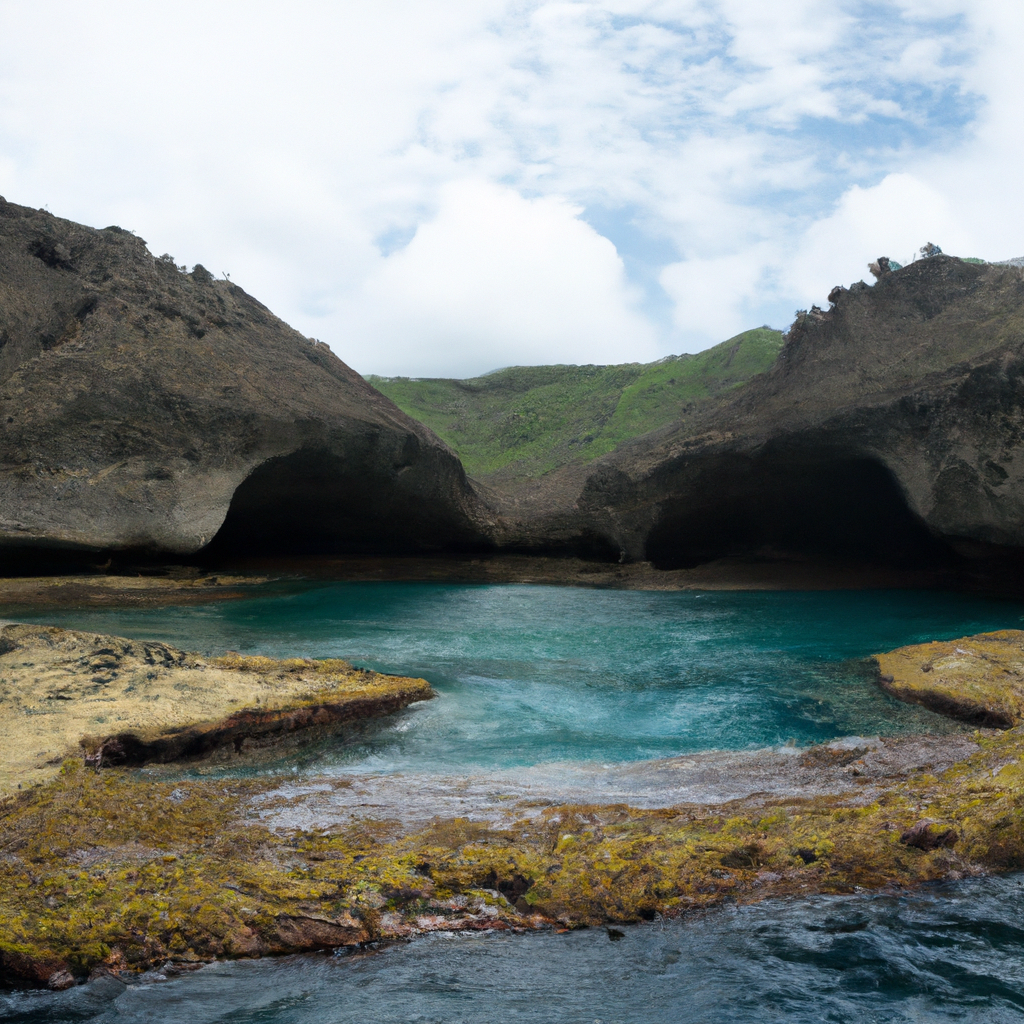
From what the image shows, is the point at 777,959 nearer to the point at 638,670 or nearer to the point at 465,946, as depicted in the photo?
the point at 465,946

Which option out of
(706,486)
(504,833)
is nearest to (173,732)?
(504,833)

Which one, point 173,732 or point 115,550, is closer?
point 173,732

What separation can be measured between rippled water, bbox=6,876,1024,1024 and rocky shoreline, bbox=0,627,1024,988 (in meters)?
0.14

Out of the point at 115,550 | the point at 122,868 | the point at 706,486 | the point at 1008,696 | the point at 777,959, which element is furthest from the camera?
the point at 706,486

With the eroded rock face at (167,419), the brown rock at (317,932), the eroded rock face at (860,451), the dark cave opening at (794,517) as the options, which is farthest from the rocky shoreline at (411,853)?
the dark cave opening at (794,517)

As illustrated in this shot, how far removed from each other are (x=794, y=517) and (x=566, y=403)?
2802 cm

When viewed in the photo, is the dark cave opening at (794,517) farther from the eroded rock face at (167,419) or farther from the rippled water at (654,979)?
the rippled water at (654,979)

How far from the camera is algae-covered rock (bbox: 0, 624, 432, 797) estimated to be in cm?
514

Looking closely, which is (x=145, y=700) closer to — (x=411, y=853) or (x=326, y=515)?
(x=411, y=853)

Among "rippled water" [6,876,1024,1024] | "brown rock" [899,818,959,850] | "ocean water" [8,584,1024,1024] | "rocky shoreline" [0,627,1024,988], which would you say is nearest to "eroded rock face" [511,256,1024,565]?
"ocean water" [8,584,1024,1024]

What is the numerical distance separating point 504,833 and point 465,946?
937mm

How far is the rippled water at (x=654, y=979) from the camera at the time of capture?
268cm

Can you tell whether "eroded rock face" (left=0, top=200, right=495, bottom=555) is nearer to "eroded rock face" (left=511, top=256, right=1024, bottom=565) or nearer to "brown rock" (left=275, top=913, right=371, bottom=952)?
"eroded rock face" (left=511, top=256, right=1024, bottom=565)

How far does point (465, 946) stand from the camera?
3143mm
